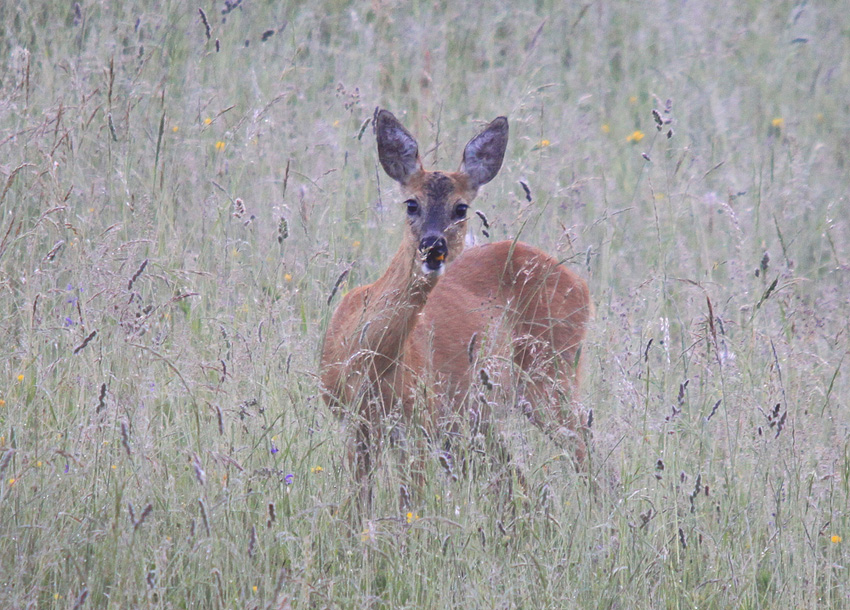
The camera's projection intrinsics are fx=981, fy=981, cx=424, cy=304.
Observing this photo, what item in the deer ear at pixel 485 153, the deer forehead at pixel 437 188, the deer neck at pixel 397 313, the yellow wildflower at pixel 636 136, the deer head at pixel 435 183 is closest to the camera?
the deer neck at pixel 397 313

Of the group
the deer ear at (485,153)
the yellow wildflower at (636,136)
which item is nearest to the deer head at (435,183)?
the deer ear at (485,153)

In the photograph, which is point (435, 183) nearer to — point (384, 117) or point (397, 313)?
point (384, 117)

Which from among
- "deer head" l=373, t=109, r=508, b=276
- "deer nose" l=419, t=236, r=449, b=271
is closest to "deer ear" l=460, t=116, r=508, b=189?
"deer head" l=373, t=109, r=508, b=276

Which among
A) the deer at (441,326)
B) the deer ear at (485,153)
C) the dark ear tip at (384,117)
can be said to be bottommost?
the deer at (441,326)

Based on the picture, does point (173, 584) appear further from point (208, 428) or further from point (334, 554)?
point (208, 428)

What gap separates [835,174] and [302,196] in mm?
4064

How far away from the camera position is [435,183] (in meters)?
4.43

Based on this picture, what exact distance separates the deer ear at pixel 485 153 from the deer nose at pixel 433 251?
70 cm

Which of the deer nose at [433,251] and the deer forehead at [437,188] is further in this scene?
the deer forehead at [437,188]

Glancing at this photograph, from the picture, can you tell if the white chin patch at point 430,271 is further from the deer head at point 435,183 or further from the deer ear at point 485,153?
the deer ear at point 485,153

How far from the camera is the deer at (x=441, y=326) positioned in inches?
144

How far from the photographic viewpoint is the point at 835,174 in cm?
710

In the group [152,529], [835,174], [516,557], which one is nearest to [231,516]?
[152,529]

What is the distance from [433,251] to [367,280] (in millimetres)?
1368
